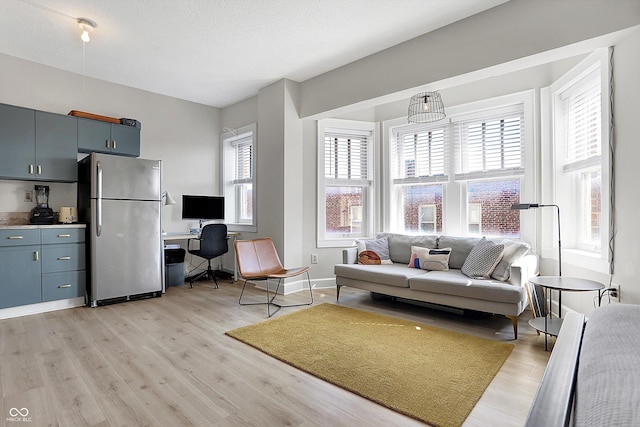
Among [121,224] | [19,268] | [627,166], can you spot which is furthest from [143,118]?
[627,166]

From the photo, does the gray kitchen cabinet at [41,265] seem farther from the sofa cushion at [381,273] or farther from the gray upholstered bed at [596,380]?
the gray upholstered bed at [596,380]

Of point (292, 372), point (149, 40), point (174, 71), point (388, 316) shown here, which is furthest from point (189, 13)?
point (388, 316)

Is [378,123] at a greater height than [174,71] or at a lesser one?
lesser

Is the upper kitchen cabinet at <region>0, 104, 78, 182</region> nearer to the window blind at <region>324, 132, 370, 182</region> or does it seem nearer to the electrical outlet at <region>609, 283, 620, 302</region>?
the window blind at <region>324, 132, 370, 182</region>

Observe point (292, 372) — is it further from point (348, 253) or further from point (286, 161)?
point (286, 161)

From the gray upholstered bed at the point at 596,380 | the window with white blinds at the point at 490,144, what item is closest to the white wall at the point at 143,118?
the window with white blinds at the point at 490,144

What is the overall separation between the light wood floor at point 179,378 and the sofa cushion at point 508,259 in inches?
18.1

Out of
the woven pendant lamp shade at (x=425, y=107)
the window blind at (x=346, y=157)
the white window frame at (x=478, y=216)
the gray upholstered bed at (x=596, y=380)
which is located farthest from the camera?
the window blind at (x=346, y=157)

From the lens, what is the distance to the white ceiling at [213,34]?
2932mm

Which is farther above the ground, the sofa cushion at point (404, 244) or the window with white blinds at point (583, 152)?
the window with white blinds at point (583, 152)

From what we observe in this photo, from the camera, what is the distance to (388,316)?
352 centimetres

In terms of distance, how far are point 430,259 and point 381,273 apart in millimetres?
642

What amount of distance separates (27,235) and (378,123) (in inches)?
179

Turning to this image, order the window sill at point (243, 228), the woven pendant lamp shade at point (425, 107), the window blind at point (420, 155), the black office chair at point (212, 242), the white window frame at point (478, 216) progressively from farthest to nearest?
the window sill at point (243, 228), the black office chair at point (212, 242), the window blind at point (420, 155), the white window frame at point (478, 216), the woven pendant lamp shade at point (425, 107)
